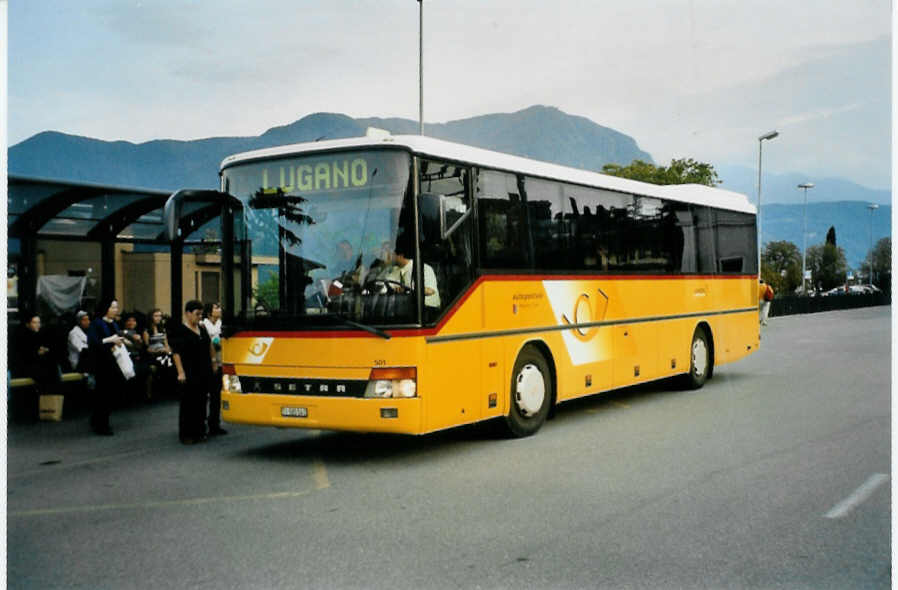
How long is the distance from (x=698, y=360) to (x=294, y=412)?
8578mm

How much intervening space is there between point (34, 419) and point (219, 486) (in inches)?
243

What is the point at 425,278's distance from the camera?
29.6 ft

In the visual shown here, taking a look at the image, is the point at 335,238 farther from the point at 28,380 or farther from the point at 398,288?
the point at 28,380

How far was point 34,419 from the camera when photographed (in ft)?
43.2

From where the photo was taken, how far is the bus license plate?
30.1 ft

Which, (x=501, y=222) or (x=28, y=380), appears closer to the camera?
(x=501, y=222)

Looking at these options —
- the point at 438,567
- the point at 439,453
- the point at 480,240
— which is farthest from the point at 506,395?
the point at 438,567

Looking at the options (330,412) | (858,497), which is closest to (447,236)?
(330,412)

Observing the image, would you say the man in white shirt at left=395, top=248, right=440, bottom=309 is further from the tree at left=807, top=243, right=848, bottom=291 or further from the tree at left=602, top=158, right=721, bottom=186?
the tree at left=807, top=243, right=848, bottom=291

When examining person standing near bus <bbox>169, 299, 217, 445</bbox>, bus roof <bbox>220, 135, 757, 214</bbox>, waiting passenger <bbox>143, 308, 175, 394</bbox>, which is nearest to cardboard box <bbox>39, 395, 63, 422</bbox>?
waiting passenger <bbox>143, 308, 175, 394</bbox>

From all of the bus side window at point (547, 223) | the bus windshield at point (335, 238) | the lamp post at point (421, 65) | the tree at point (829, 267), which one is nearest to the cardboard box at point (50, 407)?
the bus windshield at point (335, 238)

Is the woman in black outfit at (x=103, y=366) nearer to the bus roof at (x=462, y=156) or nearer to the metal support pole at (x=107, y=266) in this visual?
the bus roof at (x=462, y=156)

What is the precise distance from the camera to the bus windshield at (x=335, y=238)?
29.2ft

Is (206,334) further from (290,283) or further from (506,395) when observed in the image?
(506,395)
